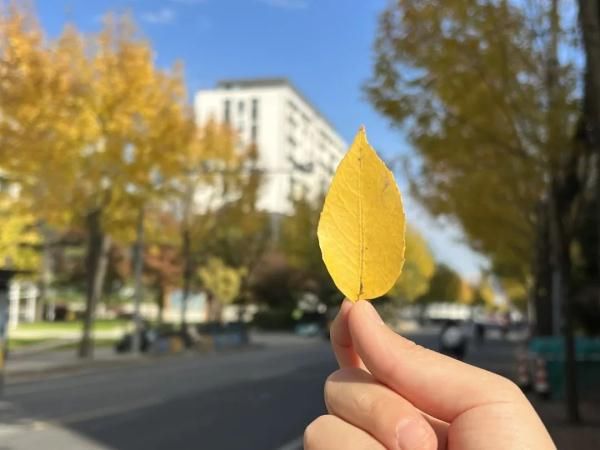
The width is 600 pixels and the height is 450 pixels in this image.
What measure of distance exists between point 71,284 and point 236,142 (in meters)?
31.0

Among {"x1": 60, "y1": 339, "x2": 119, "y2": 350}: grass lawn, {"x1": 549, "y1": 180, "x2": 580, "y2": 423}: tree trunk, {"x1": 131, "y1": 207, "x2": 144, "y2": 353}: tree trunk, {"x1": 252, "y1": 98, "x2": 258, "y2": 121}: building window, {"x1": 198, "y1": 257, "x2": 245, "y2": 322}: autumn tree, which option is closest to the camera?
{"x1": 549, "y1": 180, "x2": 580, "y2": 423}: tree trunk

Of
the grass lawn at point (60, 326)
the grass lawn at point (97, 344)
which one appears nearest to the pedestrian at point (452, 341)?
the grass lawn at point (97, 344)

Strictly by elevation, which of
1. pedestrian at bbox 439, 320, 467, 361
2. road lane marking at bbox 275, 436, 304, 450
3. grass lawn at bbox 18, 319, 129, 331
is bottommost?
grass lawn at bbox 18, 319, 129, 331

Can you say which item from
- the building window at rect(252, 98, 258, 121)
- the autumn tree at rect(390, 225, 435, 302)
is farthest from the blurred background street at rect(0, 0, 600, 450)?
the building window at rect(252, 98, 258, 121)

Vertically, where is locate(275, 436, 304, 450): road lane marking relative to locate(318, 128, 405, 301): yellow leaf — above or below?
below

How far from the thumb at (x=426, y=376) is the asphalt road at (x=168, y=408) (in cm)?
803

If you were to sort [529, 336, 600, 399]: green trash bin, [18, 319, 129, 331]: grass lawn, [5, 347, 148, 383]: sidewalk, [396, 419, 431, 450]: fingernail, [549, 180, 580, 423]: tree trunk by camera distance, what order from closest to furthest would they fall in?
1. [396, 419, 431, 450]: fingernail
2. [549, 180, 580, 423]: tree trunk
3. [529, 336, 600, 399]: green trash bin
4. [5, 347, 148, 383]: sidewalk
5. [18, 319, 129, 331]: grass lawn

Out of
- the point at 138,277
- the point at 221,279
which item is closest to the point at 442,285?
the point at 221,279

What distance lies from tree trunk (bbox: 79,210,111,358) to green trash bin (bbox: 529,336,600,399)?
14188 mm

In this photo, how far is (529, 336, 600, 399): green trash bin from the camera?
38.8 ft

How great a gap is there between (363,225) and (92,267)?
21.3 m

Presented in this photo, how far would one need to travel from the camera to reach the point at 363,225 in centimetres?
106

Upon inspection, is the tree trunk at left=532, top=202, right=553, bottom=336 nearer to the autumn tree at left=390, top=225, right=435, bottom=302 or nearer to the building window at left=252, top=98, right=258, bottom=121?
the autumn tree at left=390, top=225, right=435, bottom=302

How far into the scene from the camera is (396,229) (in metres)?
1.04
